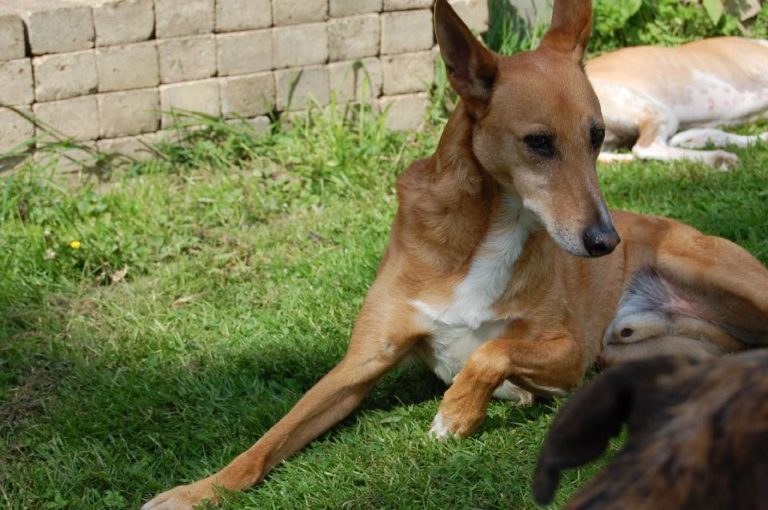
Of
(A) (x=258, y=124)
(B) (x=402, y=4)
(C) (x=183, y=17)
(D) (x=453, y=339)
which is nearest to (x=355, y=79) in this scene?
(B) (x=402, y=4)

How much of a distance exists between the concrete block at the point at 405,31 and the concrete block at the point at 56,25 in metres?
1.77

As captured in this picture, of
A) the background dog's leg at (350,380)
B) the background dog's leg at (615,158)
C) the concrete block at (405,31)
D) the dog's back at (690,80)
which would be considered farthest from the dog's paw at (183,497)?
the dog's back at (690,80)

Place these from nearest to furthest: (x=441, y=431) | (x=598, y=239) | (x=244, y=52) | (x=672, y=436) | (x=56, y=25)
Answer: (x=672, y=436) < (x=598, y=239) < (x=441, y=431) < (x=56, y=25) < (x=244, y=52)

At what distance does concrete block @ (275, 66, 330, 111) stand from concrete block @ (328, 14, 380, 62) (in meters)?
0.14

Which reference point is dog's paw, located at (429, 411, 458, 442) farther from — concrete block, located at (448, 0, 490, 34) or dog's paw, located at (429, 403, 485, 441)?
concrete block, located at (448, 0, 490, 34)

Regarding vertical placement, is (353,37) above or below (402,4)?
below

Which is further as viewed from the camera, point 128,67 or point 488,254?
point 128,67

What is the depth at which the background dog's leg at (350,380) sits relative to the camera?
418cm

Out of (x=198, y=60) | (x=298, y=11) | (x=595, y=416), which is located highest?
(x=595, y=416)

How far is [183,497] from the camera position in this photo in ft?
13.0

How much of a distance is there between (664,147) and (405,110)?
5.55 ft

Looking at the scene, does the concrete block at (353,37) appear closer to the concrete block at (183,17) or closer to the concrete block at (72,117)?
the concrete block at (183,17)

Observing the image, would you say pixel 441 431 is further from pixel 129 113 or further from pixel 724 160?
pixel 724 160

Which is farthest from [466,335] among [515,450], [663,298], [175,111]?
[175,111]
